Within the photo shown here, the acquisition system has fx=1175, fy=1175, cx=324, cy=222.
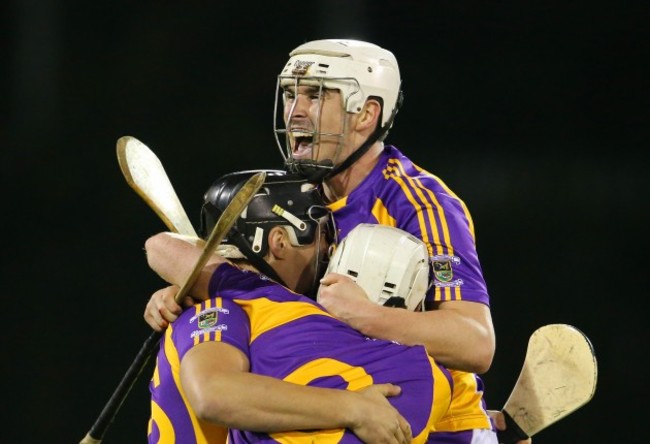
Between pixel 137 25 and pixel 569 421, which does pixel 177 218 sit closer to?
pixel 137 25

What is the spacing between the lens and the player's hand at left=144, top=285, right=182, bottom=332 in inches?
91.1

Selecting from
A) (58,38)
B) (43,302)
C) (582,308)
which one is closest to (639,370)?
(582,308)

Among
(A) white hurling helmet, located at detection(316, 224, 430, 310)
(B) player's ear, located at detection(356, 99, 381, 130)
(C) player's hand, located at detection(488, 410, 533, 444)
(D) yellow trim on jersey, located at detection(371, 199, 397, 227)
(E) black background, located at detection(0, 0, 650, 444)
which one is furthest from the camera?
(E) black background, located at detection(0, 0, 650, 444)

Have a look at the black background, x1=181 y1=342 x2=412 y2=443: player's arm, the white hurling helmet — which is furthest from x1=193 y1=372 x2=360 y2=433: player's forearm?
the black background

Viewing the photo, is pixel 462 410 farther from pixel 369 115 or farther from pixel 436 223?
pixel 369 115

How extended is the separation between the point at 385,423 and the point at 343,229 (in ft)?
2.20

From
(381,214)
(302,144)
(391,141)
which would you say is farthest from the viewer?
(391,141)

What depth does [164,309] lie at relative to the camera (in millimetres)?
2332

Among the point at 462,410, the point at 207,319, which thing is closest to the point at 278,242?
the point at 207,319

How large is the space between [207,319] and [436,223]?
0.56 meters

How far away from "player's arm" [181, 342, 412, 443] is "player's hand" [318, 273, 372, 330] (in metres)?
0.19

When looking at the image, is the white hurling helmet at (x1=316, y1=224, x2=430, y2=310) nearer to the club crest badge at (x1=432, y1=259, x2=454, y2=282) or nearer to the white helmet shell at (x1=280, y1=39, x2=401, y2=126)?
the club crest badge at (x1=432, y1=259, x2=454, y2=282)

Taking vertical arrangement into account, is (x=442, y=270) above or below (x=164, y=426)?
above

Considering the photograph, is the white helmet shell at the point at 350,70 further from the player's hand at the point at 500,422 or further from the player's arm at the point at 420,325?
the player's hand at the point at 500,422
